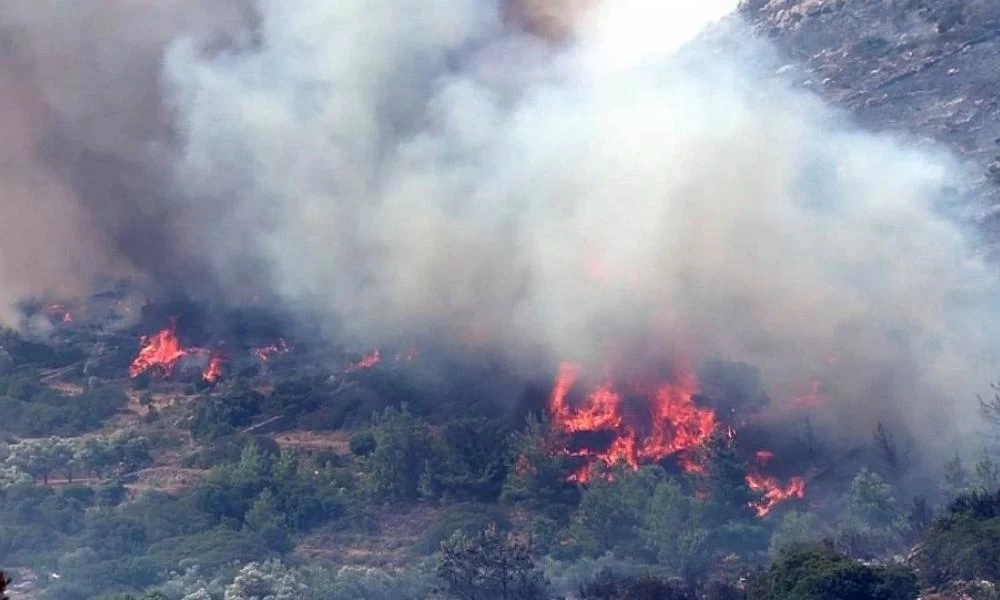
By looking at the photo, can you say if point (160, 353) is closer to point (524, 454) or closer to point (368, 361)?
point (368, 361)

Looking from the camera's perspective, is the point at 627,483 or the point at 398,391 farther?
the point at 398,391

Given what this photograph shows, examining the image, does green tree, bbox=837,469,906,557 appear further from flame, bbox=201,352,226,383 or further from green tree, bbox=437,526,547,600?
flame, bbox=201,352,226,383

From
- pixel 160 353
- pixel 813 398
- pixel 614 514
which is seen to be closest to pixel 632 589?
pixel 614 514

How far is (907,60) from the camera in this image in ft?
299

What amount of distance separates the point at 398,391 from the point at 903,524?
29308mm

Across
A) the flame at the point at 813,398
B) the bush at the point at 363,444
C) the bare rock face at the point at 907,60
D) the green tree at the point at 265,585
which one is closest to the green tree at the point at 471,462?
the bush at the point at 363,444

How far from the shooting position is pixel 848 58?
305 feet

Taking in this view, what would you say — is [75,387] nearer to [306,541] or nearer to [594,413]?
[306,541]

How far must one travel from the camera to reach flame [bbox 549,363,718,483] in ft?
220

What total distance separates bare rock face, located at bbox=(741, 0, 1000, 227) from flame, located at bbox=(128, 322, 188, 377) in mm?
38958

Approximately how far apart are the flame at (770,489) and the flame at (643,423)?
247 cm

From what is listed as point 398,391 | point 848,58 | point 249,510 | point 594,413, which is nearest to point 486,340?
point 398,391

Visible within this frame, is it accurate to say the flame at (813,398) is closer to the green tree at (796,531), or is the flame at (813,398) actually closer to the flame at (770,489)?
the flame at (770,489)

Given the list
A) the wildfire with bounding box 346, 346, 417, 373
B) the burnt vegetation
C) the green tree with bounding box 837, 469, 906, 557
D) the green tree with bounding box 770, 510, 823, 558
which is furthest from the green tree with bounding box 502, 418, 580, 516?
the wildfire with bounding box 346, 346, 417, 373
